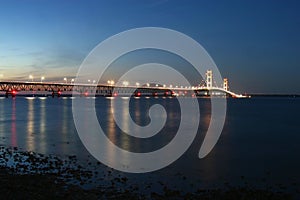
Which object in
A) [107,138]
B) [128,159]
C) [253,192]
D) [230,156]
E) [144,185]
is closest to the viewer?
[253,192]

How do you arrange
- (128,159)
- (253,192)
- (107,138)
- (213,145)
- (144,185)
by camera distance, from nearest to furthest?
(253,192) < (144,185) < (128,159) < (213,145) < (107,138)

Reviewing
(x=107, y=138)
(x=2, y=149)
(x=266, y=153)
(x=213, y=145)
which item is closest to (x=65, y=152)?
(x=2, y=149)

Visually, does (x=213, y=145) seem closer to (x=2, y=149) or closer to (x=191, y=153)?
(x=191, y=153)

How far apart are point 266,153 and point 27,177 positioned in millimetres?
10676

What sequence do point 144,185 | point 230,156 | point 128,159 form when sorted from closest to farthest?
point 144,185 → point 128,159 → point 230,156

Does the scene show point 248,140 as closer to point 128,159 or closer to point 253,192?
point 128,159

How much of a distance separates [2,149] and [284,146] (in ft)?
46.9

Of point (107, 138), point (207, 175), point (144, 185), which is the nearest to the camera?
point (144, 185)

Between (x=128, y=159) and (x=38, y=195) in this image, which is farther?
(x=128, y=159)

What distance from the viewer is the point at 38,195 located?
7.42 m

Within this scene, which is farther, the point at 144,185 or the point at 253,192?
the point at 144,185

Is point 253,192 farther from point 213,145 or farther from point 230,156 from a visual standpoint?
point 213,145

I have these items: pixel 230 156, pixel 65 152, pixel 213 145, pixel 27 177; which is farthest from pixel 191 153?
pixel 27 177

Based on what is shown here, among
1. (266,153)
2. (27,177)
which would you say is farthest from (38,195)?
(266,153)
